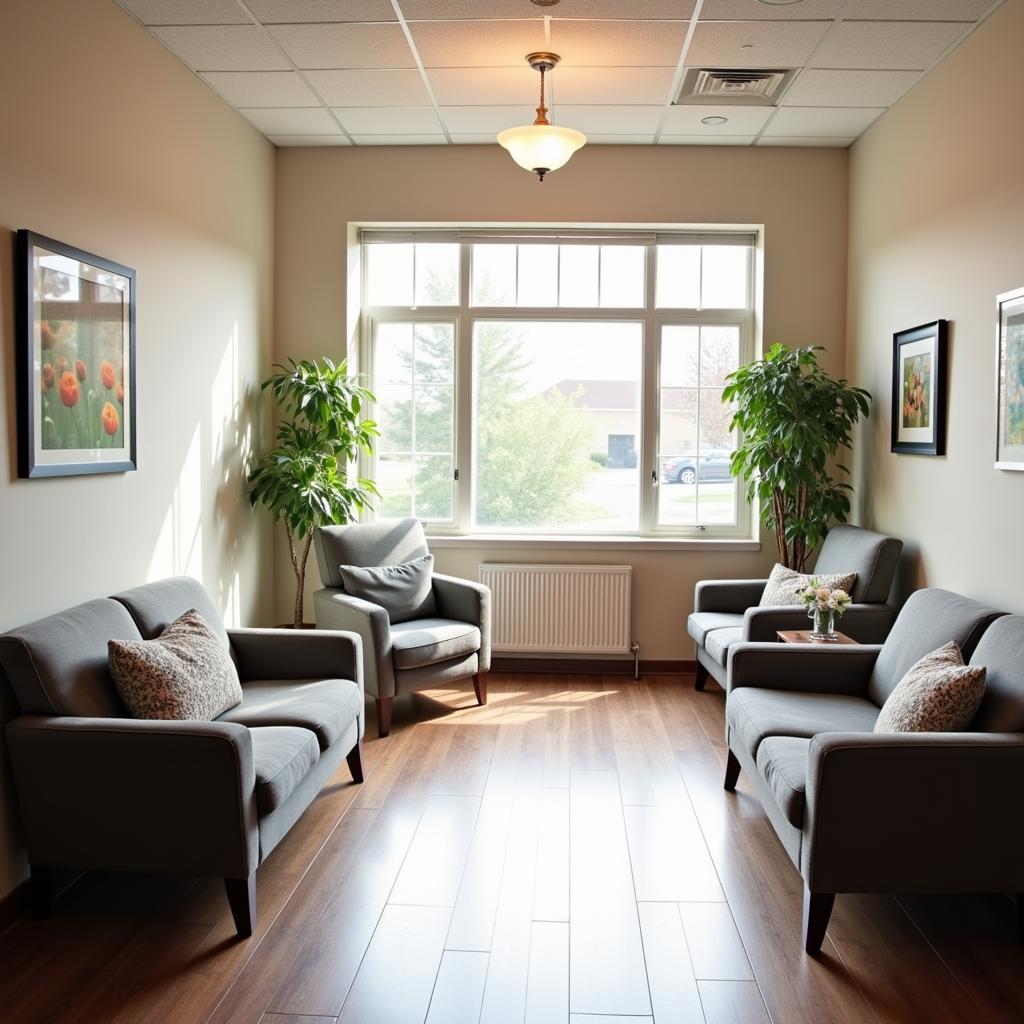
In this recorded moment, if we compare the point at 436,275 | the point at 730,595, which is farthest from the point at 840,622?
the point at 436,275

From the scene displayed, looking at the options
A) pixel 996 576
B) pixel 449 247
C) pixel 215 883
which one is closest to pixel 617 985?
pixel 215 883

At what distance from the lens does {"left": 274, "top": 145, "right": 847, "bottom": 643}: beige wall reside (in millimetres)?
5586

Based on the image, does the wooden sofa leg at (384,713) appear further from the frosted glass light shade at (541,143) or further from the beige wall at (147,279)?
the frosted glass light shade at (541,143)

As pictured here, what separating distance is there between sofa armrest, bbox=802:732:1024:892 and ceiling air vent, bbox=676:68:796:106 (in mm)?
3098

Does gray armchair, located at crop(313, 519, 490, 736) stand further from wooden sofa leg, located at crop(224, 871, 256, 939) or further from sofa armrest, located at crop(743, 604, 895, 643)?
wooden sofa leg, located at crop(224, 871, 256, 939)

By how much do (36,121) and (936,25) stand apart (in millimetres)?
3329

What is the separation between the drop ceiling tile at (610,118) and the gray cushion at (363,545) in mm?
2308

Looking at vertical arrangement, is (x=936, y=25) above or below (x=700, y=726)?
above

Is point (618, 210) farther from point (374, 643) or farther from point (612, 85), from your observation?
point (374, 643)

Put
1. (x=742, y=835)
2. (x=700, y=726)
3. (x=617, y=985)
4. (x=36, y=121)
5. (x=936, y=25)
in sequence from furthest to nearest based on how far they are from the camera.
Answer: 1. (x=700, y=726)
2. (x=936, y=25)
3. (x=742, y=835)
4. (x=36, y=121)
5. (x=617, y=985)

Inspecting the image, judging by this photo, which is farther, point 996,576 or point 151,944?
point 996,576

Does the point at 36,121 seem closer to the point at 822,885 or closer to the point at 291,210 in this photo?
the point at 291,210

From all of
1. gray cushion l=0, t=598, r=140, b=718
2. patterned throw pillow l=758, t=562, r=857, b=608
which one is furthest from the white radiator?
gray cushion l=0, t=598, r=140, b=718

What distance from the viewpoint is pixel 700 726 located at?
476cm
